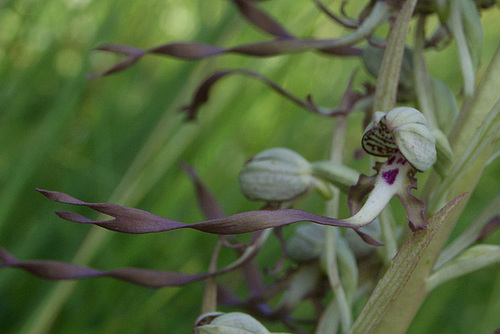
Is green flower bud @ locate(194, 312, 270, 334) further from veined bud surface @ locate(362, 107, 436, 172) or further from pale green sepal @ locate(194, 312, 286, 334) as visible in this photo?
veined bud surface @ locate(362, 107, 436, 172)

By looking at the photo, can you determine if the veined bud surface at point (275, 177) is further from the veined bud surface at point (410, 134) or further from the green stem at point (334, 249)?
the veined bud surface at point (410, 134)

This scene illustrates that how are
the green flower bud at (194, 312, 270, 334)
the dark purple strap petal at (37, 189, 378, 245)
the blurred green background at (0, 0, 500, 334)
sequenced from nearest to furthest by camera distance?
1. the dark purple strap petal at (37, 189, 378, 245)
2. the green flower bud at (194, 312, 270, 334)
3. the blurred green background at (0, 0, 500, 334)

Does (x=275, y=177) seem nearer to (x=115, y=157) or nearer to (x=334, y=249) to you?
(x=334, y=249)

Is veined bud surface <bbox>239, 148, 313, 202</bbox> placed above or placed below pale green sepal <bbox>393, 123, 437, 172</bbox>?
below

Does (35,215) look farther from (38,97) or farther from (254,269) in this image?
(254,269)

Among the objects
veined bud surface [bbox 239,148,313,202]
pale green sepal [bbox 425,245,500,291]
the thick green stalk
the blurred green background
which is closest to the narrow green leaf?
the thick green stalk
